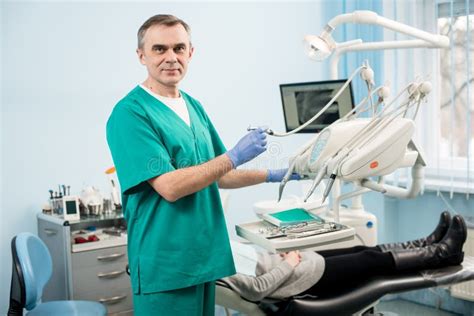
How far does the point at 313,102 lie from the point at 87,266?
1286 millimetres

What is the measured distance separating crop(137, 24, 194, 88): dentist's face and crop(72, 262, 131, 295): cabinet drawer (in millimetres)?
1381

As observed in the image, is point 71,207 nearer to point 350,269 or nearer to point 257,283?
point 257,283

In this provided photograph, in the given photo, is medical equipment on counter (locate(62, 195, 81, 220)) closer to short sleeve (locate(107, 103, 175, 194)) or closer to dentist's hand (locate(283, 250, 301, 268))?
dentist's hand (locate(283, 250, 301, 268))

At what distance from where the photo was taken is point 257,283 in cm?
235

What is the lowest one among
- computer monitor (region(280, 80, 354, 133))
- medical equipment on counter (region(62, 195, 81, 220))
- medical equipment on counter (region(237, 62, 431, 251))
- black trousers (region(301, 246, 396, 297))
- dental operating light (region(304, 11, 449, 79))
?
black trousers (region(301, 246, 396, 297))

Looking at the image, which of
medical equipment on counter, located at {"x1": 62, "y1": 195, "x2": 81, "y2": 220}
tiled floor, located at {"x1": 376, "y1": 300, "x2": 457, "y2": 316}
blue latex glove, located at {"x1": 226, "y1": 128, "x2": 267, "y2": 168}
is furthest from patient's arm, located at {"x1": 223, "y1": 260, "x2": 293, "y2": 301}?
tiled floor, located at {"x1": 376, "y1": 300, "x2": 457, "y2": 316}

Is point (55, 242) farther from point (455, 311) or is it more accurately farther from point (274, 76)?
point (455, 311)

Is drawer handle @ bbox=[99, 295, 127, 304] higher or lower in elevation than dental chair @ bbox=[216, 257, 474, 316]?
lower

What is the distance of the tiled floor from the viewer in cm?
348

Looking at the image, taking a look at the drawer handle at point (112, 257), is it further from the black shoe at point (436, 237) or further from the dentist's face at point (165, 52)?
the dentist's face at point (165, 52)

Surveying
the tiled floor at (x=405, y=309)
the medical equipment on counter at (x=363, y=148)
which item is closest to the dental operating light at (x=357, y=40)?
the medical equipment on counter at (x=363, y=148)

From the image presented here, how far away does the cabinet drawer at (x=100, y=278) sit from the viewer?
2865mm

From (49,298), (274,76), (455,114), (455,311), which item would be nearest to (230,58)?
(274,76)

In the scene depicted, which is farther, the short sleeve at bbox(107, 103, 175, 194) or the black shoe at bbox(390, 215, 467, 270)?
the black shoe at bbox(390, 215, 467, 270)
